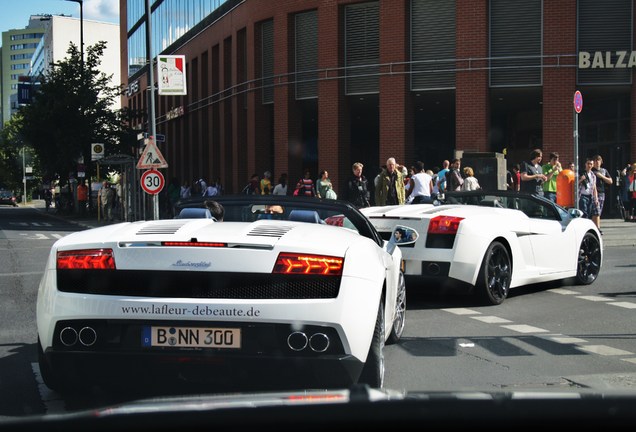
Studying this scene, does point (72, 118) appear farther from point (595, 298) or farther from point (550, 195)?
point (595, 298)

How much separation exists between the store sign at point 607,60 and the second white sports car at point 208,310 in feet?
82.1

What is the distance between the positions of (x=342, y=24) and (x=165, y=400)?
3189cm

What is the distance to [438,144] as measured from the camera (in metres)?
41.9

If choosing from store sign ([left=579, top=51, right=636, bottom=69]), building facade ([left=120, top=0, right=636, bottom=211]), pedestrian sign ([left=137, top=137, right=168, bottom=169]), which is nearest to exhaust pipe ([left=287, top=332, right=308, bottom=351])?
pedestrian sign ([left=137, top=137, right=168, bottom=169])

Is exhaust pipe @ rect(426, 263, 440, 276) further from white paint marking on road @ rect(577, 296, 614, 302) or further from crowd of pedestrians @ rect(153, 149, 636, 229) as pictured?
crowd of pedestrians @ rect(153, 149, 636, 229)

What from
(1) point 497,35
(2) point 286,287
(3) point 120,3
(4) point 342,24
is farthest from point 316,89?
(3) point 120,3

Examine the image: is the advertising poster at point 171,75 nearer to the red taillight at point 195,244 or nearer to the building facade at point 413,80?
the building facade at point 413,80

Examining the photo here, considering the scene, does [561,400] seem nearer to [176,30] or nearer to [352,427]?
[352,427]

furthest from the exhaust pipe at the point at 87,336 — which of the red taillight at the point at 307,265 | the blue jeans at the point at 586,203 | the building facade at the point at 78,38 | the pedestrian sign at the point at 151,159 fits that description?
the building facade at the point at 78,38

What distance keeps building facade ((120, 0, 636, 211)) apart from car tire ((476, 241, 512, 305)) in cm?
1769

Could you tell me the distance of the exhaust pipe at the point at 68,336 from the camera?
4883 millimetres

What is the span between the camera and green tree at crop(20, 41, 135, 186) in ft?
150

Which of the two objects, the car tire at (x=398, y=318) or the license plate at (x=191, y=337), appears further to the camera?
the car tire at (x=398, y=318)

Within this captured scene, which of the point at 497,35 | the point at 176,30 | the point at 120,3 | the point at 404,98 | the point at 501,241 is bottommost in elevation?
the point at 501,241
